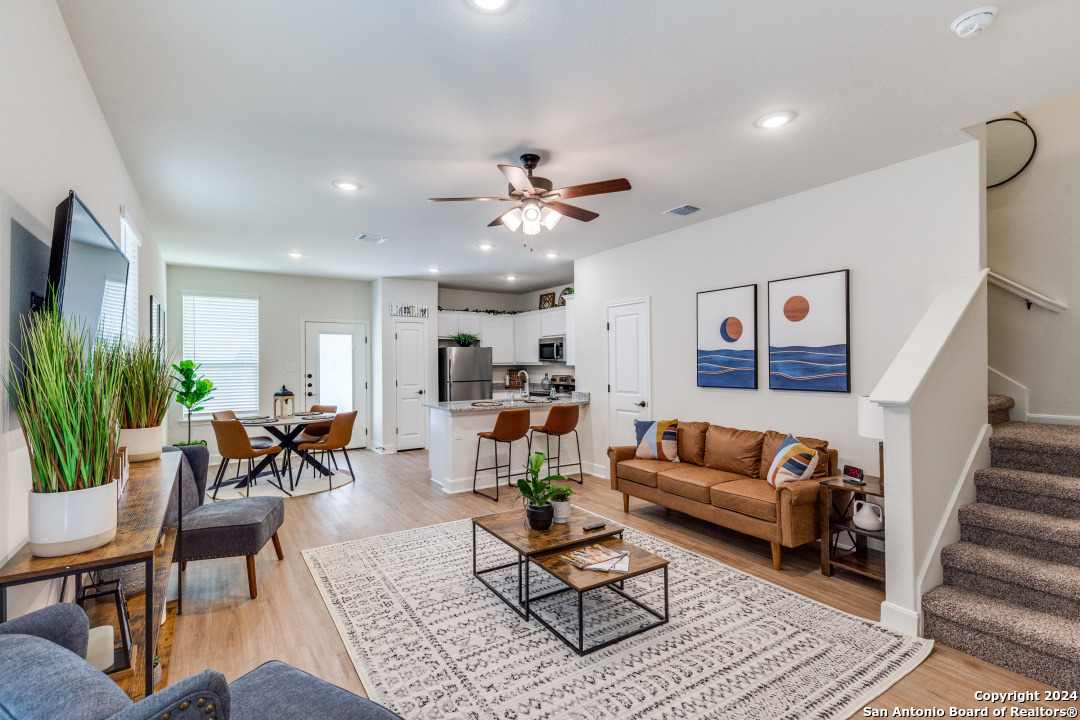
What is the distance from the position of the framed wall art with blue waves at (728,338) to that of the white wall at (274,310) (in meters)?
5.48

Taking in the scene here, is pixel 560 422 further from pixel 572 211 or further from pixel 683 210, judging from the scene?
pixel 572 211

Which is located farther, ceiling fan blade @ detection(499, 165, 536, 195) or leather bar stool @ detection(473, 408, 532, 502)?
leather bar stool @ detection(473, 408, 532, 502)

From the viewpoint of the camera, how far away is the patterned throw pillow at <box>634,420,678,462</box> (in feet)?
15.0

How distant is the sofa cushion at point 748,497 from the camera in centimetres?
335

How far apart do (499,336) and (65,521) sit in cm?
763

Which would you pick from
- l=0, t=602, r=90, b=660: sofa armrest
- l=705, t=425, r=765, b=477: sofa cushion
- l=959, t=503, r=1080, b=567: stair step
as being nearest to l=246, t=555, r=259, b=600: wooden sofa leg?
l=0, t=602, r=90, b=660: sofa armrest

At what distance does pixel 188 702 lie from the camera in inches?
31.1

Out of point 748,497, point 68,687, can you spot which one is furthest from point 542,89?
point 748,497

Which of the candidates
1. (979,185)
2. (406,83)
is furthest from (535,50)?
(979,185)

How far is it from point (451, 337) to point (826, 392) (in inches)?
230

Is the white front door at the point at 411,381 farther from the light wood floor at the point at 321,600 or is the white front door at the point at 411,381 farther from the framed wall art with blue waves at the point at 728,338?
the framed wall art with blue waves at the point at 728,338

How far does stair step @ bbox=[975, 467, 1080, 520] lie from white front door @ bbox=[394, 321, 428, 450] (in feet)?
21.9

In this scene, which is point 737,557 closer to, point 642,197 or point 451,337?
point 642,197

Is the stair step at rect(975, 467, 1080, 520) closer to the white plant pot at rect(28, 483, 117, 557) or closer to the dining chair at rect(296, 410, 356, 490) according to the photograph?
the white plant pot at rect(28, 483, 117, 557)
